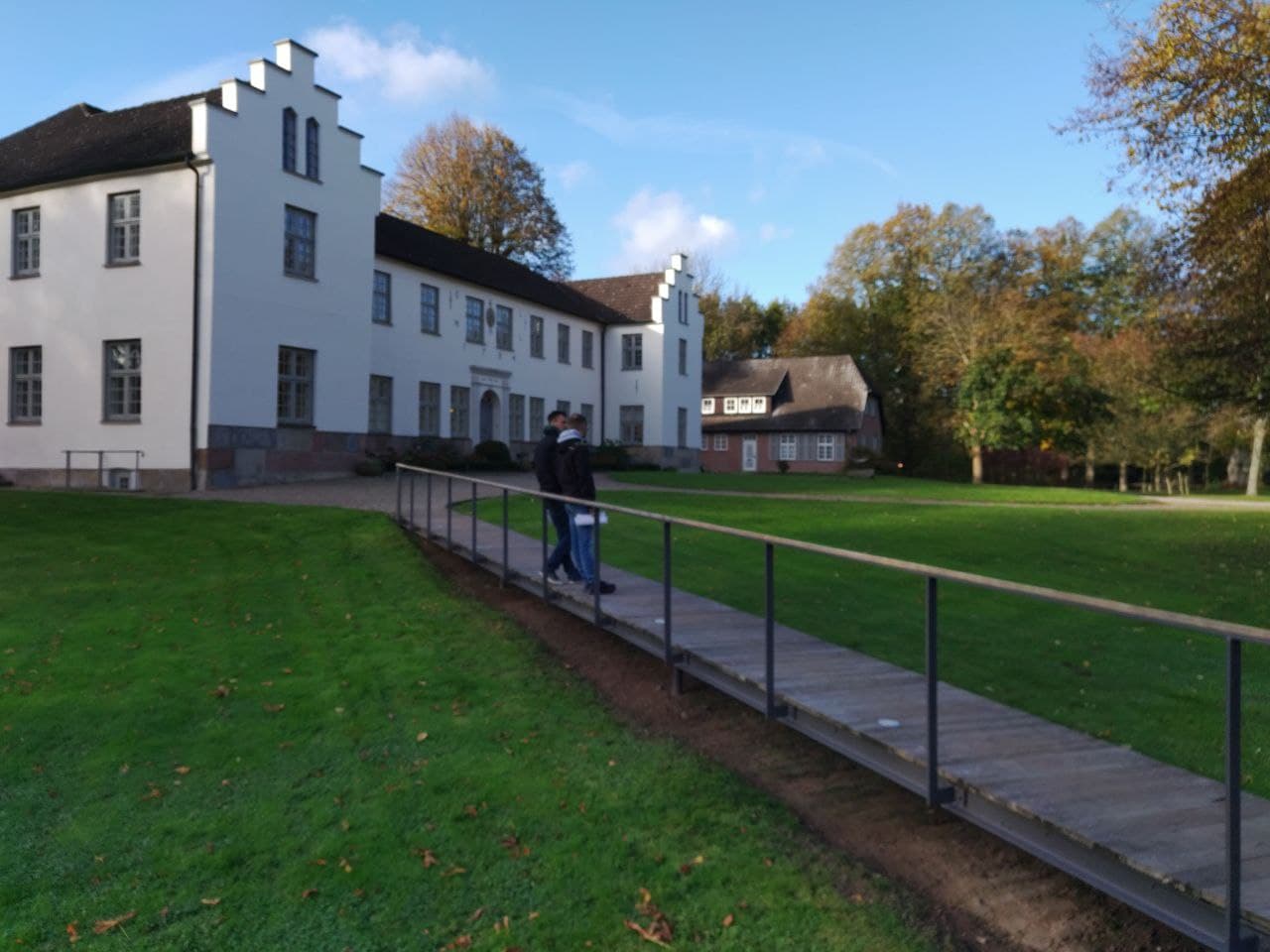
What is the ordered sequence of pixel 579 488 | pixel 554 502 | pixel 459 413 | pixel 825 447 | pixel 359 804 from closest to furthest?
pixel 359 804
pixel 579 488
pixel 554 502
pixel 459 413
pixel 825 447

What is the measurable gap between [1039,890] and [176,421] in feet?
70.7

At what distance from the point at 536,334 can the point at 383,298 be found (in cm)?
843

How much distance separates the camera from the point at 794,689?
546 cm

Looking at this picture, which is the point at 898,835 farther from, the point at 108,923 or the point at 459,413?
the point at 459,413

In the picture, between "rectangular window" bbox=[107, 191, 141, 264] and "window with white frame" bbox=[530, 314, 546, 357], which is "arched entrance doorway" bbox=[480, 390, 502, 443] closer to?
"window with white frame" bbox=[530, 314, 546, 357]

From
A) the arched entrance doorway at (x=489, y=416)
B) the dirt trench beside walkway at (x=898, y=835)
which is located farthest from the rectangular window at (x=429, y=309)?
the dirt trench beside walkway at (x=898, y=835)

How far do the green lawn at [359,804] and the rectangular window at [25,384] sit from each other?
1721cm

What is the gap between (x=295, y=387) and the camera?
24281mm

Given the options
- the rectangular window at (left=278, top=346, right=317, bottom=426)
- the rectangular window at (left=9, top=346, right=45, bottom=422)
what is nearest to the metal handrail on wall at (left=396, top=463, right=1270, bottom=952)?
the rectangular window at (left=278, top=346, right=317, bottom=426)

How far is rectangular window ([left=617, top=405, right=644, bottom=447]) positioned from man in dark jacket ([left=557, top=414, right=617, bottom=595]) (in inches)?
1263

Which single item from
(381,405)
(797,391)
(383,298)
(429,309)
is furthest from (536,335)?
(797,391)

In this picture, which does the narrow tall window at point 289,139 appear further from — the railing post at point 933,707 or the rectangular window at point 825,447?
the rectangular window at point 825,447

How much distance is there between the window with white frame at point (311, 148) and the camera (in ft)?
79.8

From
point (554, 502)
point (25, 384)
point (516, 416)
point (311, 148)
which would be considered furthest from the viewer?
point (516, 416)
